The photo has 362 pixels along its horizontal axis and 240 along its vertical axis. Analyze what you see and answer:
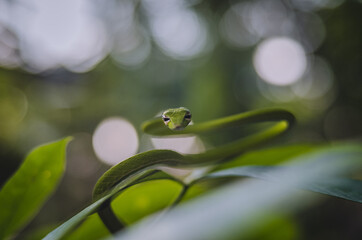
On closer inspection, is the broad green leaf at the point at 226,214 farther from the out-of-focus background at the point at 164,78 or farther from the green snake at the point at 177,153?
the out-of-focus background at the point at 164,78

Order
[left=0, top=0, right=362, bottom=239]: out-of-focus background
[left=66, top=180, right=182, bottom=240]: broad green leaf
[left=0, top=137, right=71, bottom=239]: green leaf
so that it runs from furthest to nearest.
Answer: [left=0, top=0, right=362, bottom=239]: out-of-focus background < [left=66, top=180, right=182, bottom=240]: broad green leaf < [left=0, top=137, right=71, bottom=239]: green leaf

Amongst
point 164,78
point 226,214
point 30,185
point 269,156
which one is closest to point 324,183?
point 226,214

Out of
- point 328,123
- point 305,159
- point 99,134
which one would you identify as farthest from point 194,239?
point 99,134

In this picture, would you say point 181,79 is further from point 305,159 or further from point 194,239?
point 194,239

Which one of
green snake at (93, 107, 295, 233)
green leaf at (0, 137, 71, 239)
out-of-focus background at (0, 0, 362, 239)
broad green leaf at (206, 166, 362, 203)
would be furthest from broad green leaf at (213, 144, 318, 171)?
out-of-focus background at (0, 0, 362, 239)

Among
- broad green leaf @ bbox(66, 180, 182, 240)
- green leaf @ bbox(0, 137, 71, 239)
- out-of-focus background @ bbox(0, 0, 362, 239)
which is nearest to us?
green leaf @ bbox(0, 137, 71, 239)

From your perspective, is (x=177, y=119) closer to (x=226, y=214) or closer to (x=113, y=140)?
(x=226, y=214)

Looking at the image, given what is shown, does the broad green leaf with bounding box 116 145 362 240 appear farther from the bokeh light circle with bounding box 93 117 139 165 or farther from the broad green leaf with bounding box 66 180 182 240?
the bokeh light circle with bounding box 93 117 139 165
